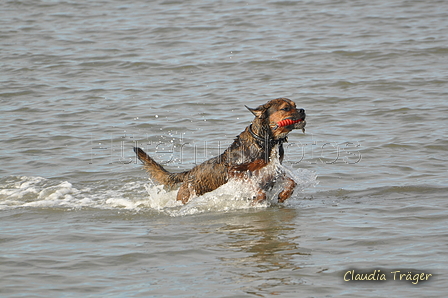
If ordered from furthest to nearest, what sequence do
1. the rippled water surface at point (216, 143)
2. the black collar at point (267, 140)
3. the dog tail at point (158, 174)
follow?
the dog tail at point (158, 174), the black collar at point (267, 140), the rippled water surface at point (216, 143)

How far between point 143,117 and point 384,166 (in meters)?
5.46

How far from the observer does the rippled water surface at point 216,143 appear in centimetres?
591

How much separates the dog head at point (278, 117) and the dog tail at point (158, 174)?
1.26 metres

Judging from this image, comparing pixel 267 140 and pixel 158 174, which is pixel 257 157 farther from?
pixel 158 174

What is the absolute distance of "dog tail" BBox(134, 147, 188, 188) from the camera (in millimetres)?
8289

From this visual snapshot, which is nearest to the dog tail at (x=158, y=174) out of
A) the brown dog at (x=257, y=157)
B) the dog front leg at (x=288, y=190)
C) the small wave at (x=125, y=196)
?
the brown dog at (x=257, y=157)

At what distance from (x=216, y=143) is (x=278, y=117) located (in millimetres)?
3831

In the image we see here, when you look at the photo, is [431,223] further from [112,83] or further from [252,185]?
[112,83]

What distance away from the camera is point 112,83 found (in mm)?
15969

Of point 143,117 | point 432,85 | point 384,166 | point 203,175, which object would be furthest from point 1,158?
point 432,85

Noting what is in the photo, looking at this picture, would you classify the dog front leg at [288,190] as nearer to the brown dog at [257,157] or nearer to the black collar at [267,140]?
the brown dog at [257,157]

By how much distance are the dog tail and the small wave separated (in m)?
0.16

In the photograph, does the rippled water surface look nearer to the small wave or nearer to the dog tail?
the small wave

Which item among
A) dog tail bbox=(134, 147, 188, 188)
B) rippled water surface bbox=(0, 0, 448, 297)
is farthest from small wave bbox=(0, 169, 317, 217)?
dog tail bbox=(134, 147, 188, 188)
